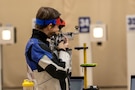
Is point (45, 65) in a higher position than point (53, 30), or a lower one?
lower

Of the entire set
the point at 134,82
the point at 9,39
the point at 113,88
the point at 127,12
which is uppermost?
the point at 127,12

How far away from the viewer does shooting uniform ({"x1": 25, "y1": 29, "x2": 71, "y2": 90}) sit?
62.1 inches

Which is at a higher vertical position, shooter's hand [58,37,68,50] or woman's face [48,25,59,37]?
woman's face [48,25,59,37]

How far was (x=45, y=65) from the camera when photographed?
1.57m

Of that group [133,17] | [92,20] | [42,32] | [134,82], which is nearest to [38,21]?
[42,32]

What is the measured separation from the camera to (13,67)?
3.45 m

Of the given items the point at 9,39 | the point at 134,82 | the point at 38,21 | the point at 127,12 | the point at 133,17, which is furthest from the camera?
the point at 127,12

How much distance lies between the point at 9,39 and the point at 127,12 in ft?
3.87

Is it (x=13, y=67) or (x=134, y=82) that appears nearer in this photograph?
(x=134, y=82)

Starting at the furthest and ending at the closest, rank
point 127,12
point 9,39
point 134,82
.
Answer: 1. point 127,12
2. point 9,39
3. point 134,82

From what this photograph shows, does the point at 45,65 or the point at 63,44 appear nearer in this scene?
the point at 45,65

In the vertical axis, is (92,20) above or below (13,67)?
above

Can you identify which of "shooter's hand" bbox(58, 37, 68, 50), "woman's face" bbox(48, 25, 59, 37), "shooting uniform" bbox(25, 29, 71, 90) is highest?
"woman's face" bbox(48, 25, 59, 37)

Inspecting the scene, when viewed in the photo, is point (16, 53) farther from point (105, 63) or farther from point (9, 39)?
point (105, 63)
